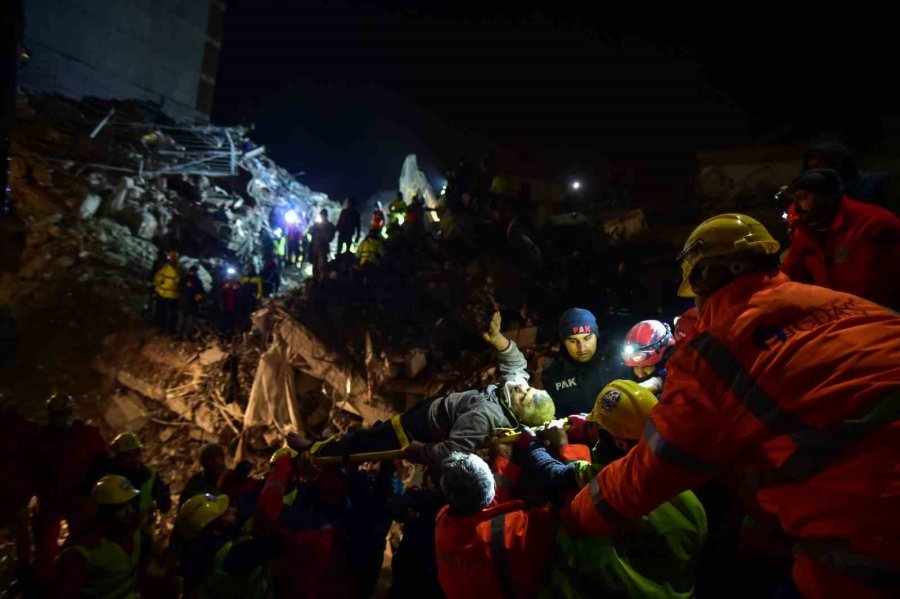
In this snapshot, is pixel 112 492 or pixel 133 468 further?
pixel 133 468

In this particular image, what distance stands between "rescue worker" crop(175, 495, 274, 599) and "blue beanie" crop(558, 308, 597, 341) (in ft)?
10.00

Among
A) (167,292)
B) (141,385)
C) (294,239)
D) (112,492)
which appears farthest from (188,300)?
(112,492)

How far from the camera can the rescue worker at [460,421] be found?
342 cm

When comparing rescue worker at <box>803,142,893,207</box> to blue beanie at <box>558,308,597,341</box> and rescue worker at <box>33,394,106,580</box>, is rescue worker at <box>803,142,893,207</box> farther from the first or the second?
rescue worker at <box>33,394,106,580</box>

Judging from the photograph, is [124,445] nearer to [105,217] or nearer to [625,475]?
[625,475]

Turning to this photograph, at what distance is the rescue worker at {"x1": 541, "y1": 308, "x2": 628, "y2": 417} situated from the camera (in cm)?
402

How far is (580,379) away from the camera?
411 cm

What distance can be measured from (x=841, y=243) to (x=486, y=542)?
2.48m

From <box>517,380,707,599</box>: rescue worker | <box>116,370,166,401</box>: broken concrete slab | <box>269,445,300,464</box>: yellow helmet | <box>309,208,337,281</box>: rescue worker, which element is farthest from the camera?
<box>309,208,337,281</box>: rescue worker

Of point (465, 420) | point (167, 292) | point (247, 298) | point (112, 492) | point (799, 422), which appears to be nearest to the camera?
point (799, 422)

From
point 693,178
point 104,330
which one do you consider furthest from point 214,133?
point 693,178

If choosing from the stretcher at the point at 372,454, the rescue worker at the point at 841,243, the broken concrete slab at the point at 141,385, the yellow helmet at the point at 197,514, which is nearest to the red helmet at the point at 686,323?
the rescue worker at the point at 841,243

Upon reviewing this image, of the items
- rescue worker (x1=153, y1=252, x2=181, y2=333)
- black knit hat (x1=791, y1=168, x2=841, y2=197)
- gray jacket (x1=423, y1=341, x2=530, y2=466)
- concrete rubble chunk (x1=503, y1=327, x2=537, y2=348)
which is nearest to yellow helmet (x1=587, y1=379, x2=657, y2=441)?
gray jacket (x1=423, y1=341, x2=530, y2=466)

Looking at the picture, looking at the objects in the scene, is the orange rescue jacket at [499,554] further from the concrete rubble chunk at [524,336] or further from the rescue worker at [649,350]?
the concrete rubble chunk at [524,336]
